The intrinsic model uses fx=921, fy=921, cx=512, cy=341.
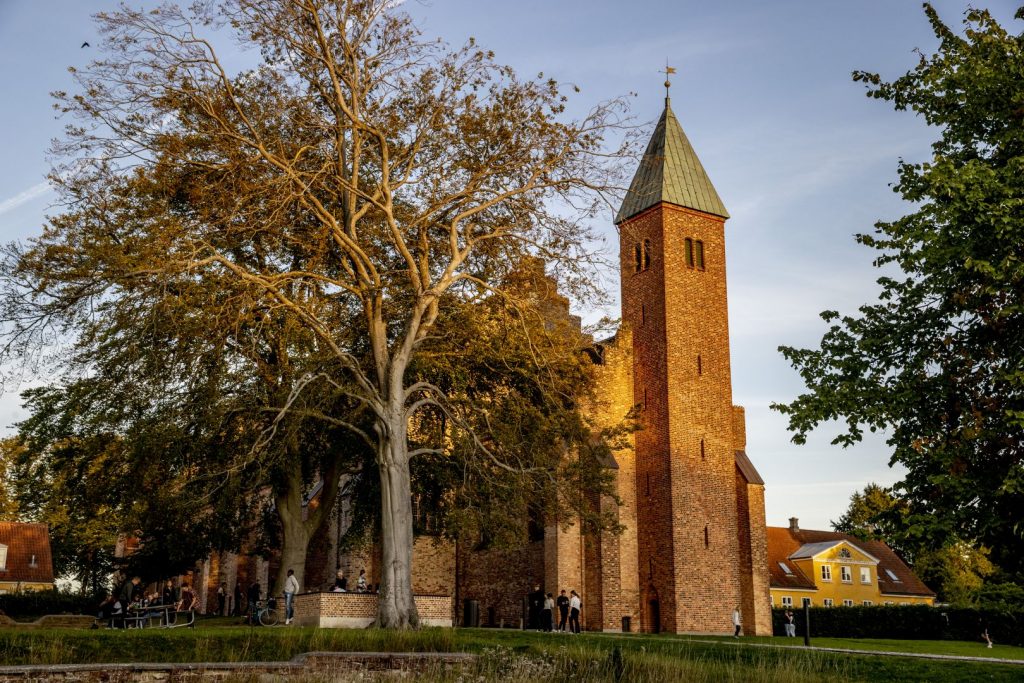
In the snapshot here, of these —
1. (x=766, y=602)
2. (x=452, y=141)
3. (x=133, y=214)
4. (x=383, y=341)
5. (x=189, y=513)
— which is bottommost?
(x=766, y=602)

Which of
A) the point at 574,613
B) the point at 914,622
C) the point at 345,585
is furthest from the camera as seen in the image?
the point at 914,622

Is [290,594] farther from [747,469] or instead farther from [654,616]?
[747,469]

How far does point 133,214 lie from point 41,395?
230 inches

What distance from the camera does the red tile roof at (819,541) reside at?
54031 mm

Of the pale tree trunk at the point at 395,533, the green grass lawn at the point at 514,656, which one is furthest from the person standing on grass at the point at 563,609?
the green grass lawn at the point at 514,656

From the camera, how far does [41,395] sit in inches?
920

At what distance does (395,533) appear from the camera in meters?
20.1

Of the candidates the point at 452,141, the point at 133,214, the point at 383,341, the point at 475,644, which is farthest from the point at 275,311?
the point at 475,644

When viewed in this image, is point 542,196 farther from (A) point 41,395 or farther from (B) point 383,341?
(A) point 41,395

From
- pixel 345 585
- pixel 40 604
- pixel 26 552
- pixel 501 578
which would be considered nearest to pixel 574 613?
pixel 345 585

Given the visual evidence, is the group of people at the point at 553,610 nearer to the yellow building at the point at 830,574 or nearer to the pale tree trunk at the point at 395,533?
the pale tree trunk at the point at 395,533

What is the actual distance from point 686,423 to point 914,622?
55.9ft

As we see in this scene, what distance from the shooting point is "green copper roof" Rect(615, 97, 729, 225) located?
118 ft

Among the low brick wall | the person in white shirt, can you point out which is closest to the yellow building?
the low brick wall
